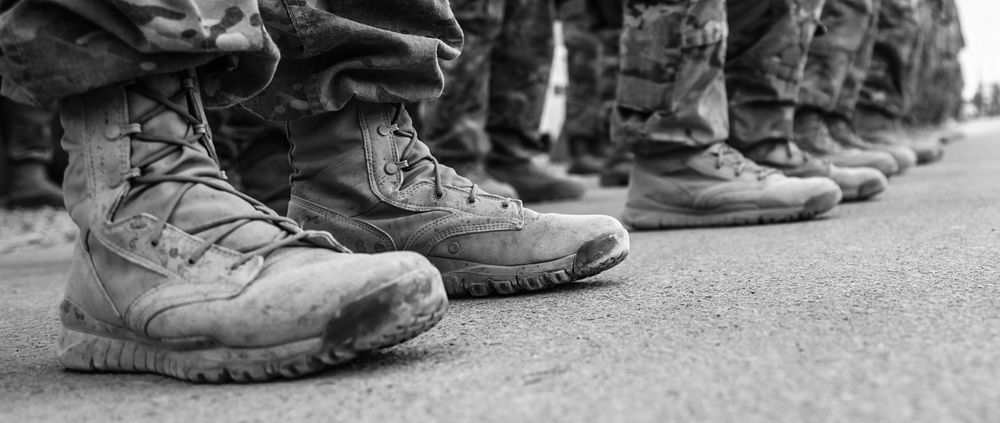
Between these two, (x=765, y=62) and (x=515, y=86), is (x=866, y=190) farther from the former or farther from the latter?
(x=515, y=86)

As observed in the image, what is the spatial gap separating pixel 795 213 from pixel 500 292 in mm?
955

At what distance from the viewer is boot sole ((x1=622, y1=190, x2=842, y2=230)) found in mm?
1840

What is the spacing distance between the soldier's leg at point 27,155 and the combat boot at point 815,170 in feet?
10.6

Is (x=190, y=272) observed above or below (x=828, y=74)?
above

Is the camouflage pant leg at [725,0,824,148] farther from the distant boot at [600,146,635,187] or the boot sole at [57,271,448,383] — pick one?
the boot sole at [57,271,448,383]

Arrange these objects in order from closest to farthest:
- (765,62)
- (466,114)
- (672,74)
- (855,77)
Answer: (672,74) → (765,62) → (466,114) → (855,77)

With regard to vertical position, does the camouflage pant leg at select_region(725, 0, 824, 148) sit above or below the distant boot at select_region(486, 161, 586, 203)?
above

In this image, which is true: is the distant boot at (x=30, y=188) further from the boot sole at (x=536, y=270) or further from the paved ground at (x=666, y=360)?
the boot sole at (x=536, y=270)

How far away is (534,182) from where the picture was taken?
10.5 ft

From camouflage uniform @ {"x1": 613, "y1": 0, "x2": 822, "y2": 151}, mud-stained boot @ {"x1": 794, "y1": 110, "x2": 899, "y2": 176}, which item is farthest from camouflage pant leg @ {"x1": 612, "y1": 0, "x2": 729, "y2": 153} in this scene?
mud-stained boot @ {"x1": 794, "y1": 110, "x2": 899, "y2": 176}

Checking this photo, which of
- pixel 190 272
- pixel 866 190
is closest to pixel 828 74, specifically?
pixel 866 190

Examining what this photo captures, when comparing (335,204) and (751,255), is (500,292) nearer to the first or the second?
(335,204)

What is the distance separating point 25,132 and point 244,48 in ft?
13.0

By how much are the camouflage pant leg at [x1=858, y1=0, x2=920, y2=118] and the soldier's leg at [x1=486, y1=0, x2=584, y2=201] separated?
6.08ft
